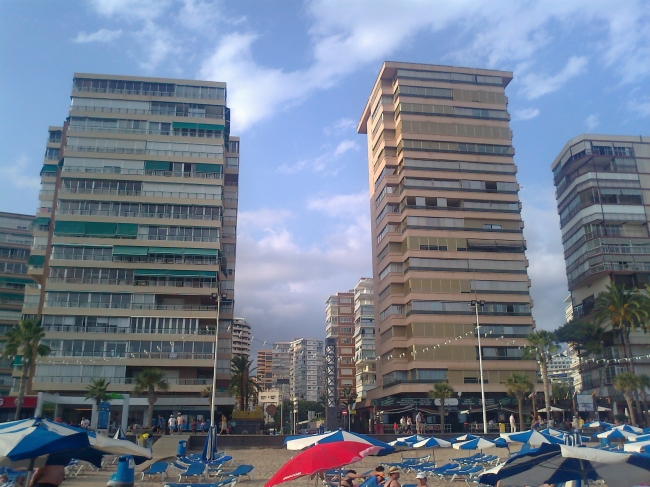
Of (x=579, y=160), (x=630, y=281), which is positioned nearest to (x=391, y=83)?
(x=579, y=160)

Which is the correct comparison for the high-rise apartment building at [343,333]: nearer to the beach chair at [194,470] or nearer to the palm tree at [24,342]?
the palm tree at [24,342]

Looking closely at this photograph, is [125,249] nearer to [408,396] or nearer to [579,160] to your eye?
[408,396]

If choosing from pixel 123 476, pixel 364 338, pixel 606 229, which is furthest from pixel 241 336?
pixel 123 476

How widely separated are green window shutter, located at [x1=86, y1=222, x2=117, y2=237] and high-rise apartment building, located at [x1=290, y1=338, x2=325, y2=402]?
126279mm

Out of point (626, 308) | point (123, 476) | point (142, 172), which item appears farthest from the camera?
point (142, 172)

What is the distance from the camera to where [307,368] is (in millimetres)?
185625

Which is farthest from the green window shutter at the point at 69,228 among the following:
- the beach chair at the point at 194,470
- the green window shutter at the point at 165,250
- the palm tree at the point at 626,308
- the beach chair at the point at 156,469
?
the palm tree at the point at 626,308

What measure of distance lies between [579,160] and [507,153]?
9.45 m

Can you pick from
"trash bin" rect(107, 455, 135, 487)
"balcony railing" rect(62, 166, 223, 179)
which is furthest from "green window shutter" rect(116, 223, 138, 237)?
"trash bin" rect(107, 455, 135, 487)

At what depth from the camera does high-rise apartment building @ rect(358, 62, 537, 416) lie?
2274 inches

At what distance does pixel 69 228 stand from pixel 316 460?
51.8m

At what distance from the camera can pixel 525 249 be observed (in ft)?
205

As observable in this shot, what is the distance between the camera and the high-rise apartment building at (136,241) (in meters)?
52.2

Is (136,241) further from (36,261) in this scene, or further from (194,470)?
(194,470)
